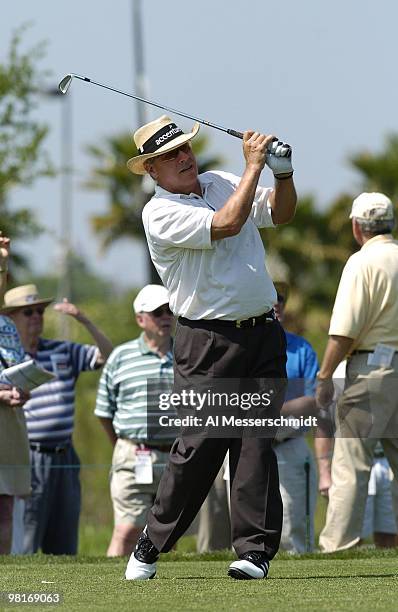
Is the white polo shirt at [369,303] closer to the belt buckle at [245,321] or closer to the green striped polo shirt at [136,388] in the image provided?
the belt buckle at [245,321]

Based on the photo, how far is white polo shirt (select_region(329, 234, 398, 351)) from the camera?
847 cm

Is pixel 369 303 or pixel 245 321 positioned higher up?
pixel 245 321

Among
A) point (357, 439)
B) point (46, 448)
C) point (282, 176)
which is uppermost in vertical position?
point (282, 176)

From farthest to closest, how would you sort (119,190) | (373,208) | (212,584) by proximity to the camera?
(119,190) < (373,208) < (212,584)

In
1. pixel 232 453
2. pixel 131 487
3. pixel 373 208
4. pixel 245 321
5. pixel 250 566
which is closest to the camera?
pixel 250 566

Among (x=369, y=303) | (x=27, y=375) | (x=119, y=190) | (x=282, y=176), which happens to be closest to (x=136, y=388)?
(x=27, y=375)

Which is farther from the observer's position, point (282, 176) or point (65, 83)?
point (65, 83)

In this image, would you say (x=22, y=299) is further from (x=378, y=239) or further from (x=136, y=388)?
(x=378, y=239)

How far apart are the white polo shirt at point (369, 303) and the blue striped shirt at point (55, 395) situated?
2.69 m

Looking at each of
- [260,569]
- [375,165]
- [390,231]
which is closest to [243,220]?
[260,569]

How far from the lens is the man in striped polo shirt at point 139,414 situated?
33.3 ft

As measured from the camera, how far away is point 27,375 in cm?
895

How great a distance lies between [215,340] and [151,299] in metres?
3.76

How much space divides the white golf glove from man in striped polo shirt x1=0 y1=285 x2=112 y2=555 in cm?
399
